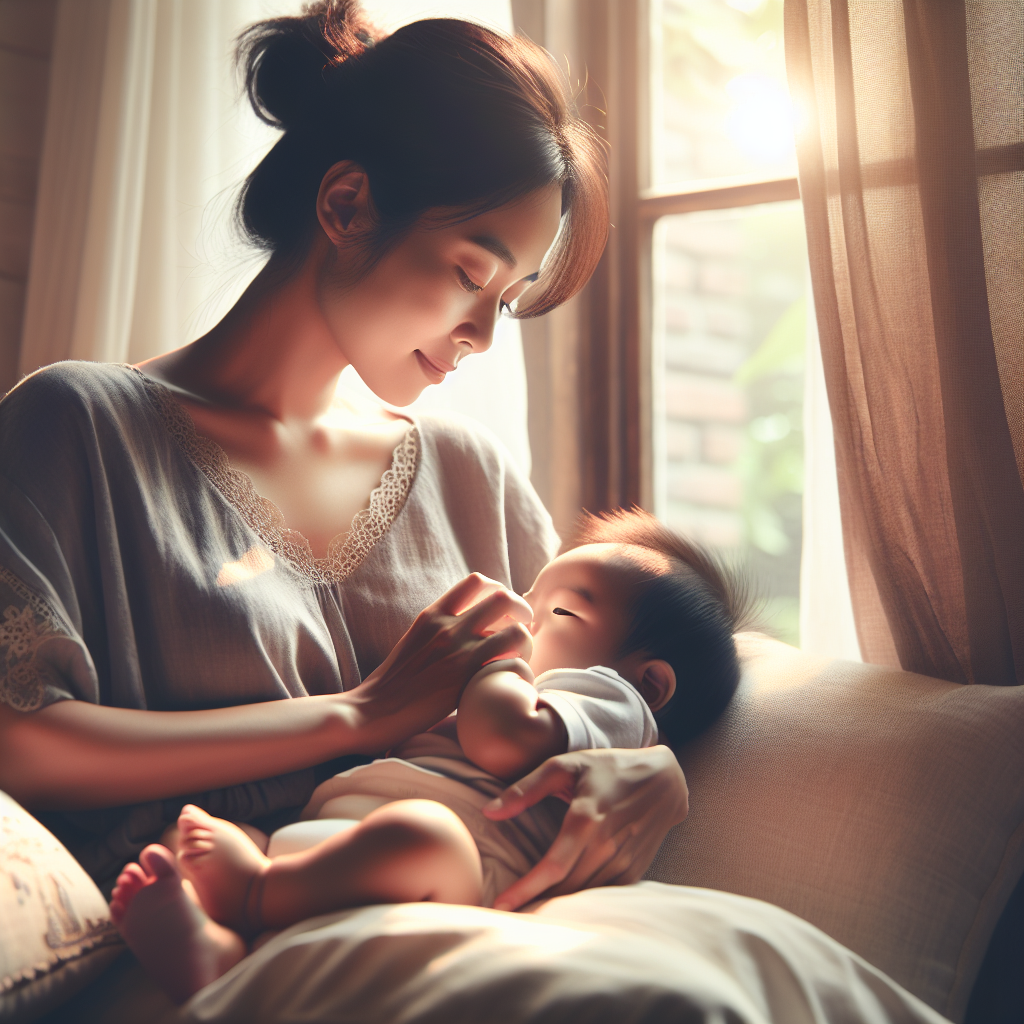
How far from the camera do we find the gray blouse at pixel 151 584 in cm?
109

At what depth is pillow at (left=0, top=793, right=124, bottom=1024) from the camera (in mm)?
789

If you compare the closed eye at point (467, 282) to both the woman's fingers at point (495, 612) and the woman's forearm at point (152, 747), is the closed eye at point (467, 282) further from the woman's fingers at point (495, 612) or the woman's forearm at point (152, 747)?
the woman's forearm at point (152, 747)

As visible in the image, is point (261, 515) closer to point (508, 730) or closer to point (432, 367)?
point (432, 367)

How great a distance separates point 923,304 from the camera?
1.46 metres

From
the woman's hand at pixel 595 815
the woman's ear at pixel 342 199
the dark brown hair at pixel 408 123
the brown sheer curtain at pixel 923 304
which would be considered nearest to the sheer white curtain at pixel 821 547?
the brown sheer curtain at pixel 923 304

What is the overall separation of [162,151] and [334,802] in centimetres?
190

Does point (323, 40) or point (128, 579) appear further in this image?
point (323, 40)

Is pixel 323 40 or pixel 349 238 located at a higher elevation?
pixel 323 40

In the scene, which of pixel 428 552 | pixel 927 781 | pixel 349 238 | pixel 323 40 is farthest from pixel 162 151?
pixel 927 781

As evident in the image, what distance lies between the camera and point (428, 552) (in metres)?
1.53

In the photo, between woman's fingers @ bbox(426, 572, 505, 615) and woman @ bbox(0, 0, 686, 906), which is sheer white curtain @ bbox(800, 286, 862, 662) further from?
woman's fingers @ bbox(426, 572, 505, 615)

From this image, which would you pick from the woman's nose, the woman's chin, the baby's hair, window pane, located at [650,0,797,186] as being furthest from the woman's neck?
window pane, located at [650,0,797,186]

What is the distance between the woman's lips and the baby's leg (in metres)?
0.73

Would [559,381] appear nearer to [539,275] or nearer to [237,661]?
[539,275]
